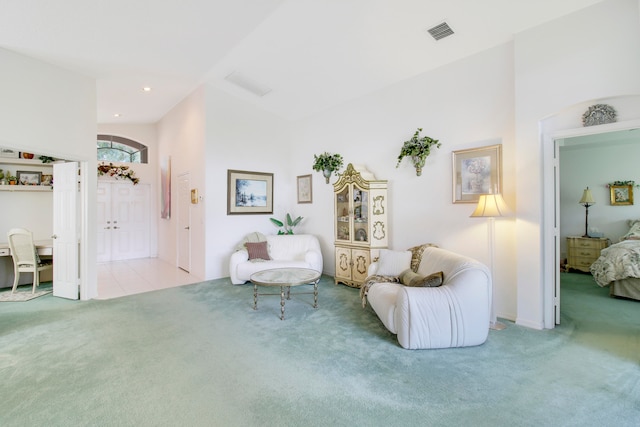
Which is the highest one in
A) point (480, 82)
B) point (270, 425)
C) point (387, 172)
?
point (480, 82)

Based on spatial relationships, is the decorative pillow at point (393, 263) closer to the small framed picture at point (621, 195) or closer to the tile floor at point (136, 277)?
the tile floor at point (136, 277)

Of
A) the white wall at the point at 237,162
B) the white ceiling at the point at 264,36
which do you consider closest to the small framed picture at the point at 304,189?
the white wall at the point at 237,162

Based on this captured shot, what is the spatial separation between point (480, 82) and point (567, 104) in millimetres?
1017

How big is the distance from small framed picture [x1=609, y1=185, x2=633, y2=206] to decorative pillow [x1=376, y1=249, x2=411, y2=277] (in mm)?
4808

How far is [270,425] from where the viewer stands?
1772 mm

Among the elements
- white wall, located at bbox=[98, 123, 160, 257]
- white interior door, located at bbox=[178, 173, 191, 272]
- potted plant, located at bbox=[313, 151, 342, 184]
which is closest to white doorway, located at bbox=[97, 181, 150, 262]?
white wall, located at bbox=[98, 123, 160, 257]

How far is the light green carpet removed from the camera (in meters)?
1.87

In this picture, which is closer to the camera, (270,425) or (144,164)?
(270,425)

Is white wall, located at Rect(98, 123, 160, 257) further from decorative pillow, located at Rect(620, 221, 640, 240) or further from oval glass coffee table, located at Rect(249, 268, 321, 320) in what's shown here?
decorative pillow, located at Rect(620, 221, 640, 240)

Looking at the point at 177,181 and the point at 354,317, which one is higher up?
the point at 177,181

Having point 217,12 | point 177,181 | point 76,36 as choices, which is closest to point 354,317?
point 217,12

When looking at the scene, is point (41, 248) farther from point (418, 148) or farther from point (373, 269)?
point (418, 148)

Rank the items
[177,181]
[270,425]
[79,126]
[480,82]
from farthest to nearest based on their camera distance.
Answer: [177,181], [79,126], [480,82], [270,425]

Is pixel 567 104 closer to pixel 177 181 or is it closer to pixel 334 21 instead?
pixel 334 21
